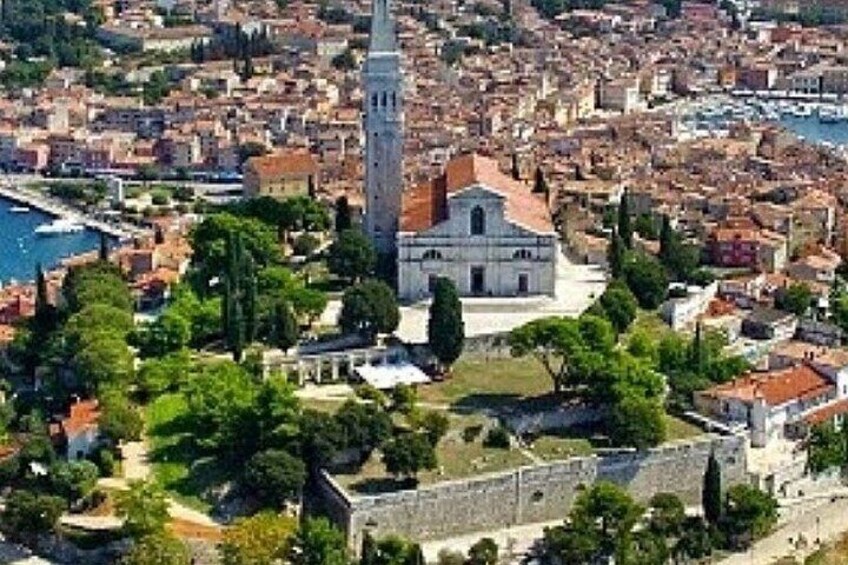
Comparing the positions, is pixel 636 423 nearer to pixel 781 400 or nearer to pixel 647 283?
pixel 781 400

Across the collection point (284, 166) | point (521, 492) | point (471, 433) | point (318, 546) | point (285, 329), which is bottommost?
point (521, 492)

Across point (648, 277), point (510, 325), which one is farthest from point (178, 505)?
point (648, 277)

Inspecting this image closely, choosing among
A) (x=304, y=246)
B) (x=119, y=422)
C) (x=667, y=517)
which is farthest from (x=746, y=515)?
(x=304, y=246)

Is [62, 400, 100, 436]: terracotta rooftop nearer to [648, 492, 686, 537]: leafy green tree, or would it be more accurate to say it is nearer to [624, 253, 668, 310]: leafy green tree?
[648, 492, 686, 537]: leafy green tree

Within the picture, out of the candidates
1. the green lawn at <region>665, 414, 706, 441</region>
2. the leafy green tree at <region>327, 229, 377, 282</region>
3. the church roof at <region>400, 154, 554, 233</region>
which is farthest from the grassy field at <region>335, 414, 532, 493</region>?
the leafy green tree at <region>327, 229, 377, 282</region>

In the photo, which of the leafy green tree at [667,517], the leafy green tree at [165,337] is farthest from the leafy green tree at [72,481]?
the leafy green tree at [667,517]

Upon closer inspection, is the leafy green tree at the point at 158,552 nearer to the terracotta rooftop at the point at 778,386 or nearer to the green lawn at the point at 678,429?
the green lawn at the point at 678,429
